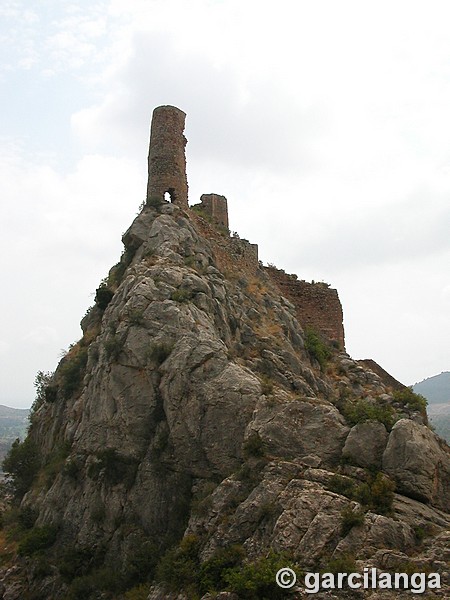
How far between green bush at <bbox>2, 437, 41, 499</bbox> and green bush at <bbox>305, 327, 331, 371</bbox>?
1438cm

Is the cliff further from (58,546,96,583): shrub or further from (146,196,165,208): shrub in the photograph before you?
(146,196,165,208): shrub

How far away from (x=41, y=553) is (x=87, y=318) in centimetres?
1317

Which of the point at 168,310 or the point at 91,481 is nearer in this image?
the point at 91,481

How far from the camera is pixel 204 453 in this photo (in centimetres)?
1780

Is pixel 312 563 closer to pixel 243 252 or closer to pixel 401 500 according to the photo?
pixel 401 500

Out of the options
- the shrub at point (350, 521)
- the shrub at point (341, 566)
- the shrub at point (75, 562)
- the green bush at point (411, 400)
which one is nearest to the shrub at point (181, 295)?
the shrub at point (75, 562)

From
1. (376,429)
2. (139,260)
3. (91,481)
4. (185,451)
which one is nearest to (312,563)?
(376,429)

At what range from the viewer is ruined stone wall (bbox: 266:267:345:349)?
32.9 metres

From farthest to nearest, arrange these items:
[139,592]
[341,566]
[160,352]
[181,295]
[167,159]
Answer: [167,159] → [181,295] → [160,352] → [139,592] → [341,566]

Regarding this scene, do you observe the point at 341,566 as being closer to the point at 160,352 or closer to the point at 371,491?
the point at 371,491

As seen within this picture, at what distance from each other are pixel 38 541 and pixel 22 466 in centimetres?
662

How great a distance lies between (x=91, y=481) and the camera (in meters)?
20.0

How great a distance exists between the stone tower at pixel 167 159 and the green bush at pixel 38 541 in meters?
16.9

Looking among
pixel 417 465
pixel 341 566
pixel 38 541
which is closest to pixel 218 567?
pixel 341 566
